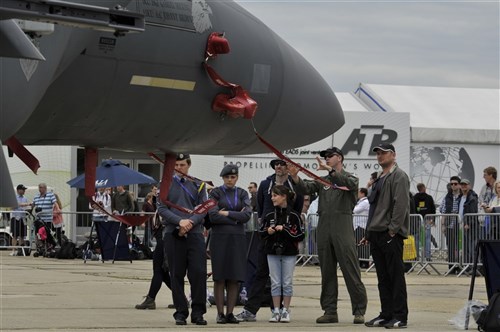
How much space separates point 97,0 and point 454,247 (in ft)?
48.5

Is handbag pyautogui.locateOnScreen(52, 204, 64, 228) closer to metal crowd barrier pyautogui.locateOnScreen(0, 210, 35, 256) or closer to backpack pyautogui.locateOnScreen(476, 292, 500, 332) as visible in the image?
metal crowd barrier pyautogui.locateOnScreen(0, 210, 35, 256)

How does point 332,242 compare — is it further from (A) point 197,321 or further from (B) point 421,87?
(B) point 421,87

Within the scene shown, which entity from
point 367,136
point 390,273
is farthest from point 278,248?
point 367,136

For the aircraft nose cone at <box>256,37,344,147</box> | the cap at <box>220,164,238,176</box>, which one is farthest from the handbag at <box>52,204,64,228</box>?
the aircraft nose cone at <box>256,37,344,147</box>

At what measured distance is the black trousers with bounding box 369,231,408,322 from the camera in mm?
11344

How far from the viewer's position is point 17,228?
92.7ft

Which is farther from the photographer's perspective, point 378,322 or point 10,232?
point 10,232

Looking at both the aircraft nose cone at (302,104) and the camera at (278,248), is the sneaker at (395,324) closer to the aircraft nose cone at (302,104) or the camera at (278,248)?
the camera at (278,248)

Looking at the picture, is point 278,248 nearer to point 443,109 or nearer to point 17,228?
→ point 17,228

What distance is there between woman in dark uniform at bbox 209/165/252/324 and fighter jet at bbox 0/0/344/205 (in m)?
2.15

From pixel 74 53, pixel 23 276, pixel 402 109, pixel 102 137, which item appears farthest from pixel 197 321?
pixel 402 109

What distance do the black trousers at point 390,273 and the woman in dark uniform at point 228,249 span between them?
1327 mm

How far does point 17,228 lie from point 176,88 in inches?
811

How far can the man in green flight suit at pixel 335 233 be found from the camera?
1181 centimetres
